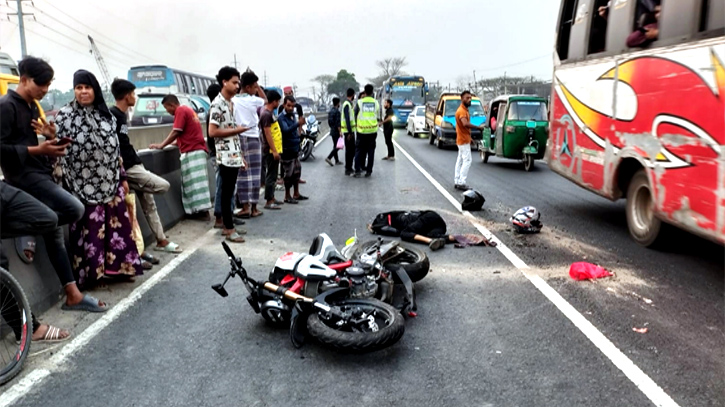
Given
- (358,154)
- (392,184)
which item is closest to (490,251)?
(392,184)

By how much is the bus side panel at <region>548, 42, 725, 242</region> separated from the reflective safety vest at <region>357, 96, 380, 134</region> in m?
5.67

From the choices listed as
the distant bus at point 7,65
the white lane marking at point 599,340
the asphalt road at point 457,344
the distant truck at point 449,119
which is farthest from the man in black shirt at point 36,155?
the distant truck at point 449,119

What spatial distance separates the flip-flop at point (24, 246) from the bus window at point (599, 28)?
22.4 feet

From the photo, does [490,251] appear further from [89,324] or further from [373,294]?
[89,324]

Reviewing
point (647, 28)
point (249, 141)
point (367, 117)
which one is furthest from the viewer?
point (367, 117)

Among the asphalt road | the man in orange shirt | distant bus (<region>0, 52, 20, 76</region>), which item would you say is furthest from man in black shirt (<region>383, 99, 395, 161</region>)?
the asphalt road

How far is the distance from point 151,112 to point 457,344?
52.8 ft

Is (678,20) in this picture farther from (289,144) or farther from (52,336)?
(52,336)

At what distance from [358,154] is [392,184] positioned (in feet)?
5.37

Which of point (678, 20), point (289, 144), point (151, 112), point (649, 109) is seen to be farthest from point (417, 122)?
point (678, 20)

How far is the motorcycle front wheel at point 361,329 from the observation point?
3582 millimetres

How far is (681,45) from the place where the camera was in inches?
215

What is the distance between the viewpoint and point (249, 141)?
324 inches

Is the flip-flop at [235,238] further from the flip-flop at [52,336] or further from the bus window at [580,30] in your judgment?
the bus window at [580,30]
